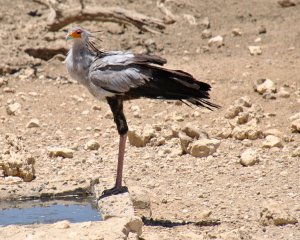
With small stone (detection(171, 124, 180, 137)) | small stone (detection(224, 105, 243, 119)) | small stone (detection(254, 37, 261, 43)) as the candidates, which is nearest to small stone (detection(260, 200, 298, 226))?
small stone (detection(171, 124, 180, 137))

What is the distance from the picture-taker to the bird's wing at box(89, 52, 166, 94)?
23.3 feet

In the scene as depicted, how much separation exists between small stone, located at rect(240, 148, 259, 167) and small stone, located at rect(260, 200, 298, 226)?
172 centimetres

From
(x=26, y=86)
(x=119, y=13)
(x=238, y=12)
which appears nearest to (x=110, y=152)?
(x=26, y=86)

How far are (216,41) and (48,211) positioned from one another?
7.72 meters

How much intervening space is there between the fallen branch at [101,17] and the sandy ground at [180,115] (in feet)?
0.49

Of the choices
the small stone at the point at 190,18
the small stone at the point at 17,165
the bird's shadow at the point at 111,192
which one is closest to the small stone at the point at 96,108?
the small stone at the point at 17,165

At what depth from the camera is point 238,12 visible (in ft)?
54.4

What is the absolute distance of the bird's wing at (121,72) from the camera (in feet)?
23.3

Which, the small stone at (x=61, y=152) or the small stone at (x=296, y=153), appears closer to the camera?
the small stone at (x=296, y=153)

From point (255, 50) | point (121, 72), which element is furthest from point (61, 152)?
point (255, 50)

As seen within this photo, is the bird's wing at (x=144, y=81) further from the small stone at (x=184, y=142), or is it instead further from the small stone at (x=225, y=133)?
the small stone at (x=225, y=133)

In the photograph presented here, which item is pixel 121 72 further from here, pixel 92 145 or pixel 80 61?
pixel 92 145

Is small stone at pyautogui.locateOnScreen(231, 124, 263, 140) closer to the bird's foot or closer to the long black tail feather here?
the long black tail feather

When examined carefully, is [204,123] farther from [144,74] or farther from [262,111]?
[144,74]
